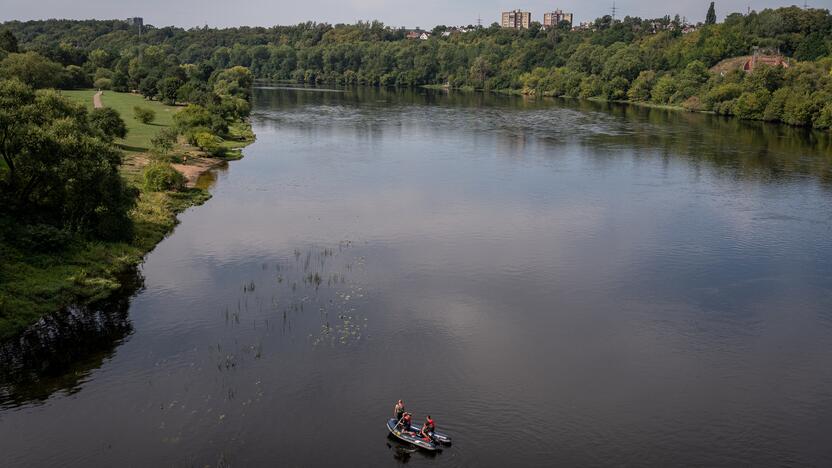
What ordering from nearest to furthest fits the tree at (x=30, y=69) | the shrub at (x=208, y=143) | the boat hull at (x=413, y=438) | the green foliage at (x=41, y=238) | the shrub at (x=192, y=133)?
1. the boat hull at (x=413, y=438)
2. the green foliage at (x=41, y=238)
3. the shrub at (x=208, y=143)
4. the shrub at (x=192, y=133)
5. the tree at (x=30, y=69)

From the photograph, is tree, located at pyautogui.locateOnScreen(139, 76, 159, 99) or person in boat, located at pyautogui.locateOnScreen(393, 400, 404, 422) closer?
person in boat, located at pyautogui.locateOnScreen(393, 400, 404, 422)

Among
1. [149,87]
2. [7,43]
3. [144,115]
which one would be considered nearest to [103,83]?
[7,43]

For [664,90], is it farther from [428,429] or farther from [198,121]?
[428,429]

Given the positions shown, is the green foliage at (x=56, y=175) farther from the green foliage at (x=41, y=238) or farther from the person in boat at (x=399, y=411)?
the person in boat at (x=399, y=411)

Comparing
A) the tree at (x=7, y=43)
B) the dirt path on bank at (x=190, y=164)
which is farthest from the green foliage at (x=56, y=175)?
the tree at (x=7, y=43)

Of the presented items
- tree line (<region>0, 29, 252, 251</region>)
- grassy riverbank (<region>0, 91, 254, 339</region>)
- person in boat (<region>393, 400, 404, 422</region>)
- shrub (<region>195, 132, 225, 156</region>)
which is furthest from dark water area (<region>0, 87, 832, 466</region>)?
shrub (<region>195, 132, 225, 156</region>)

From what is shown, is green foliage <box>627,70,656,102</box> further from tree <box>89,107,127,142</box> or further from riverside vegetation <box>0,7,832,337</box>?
tree <box>89,107,127,142</box>
